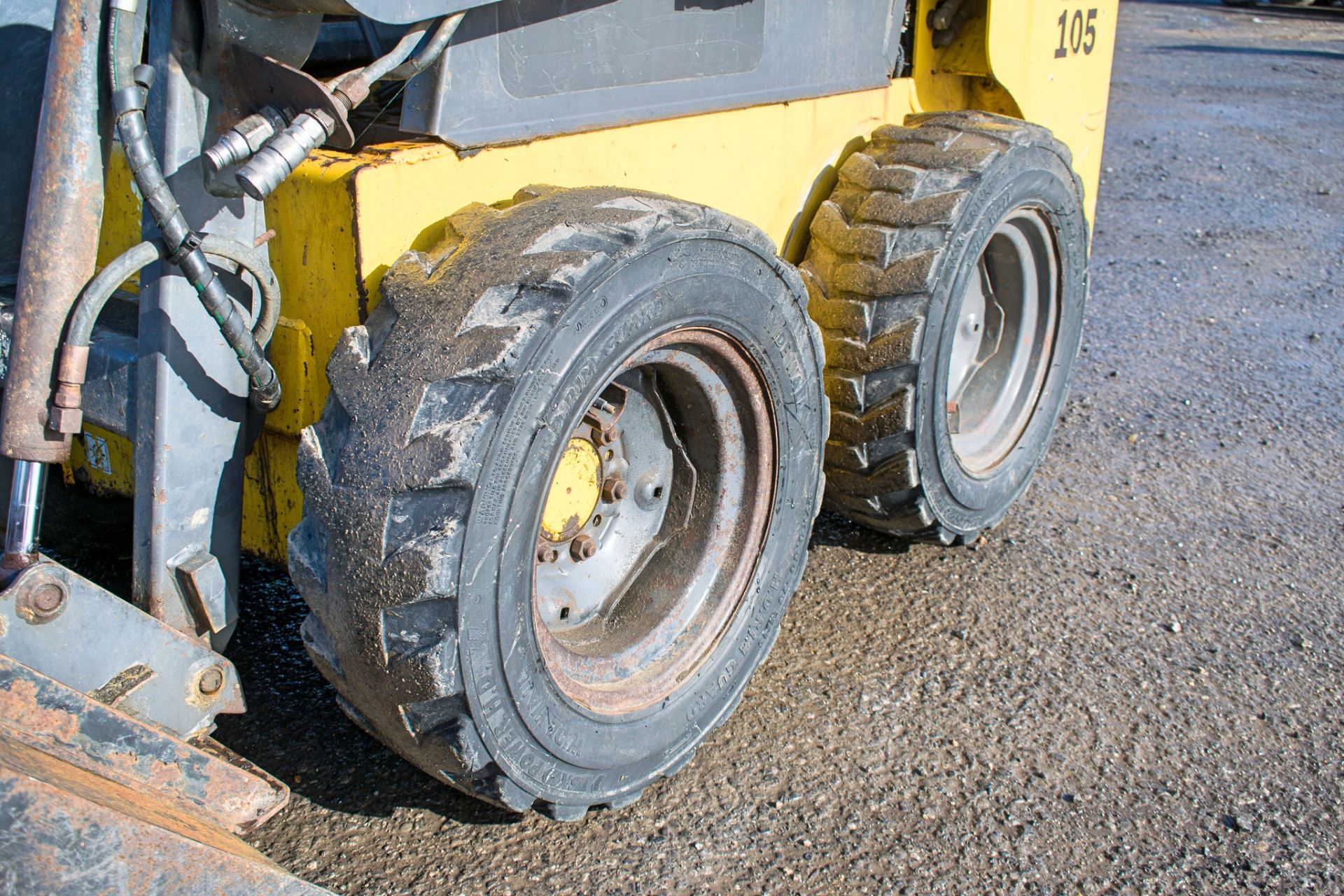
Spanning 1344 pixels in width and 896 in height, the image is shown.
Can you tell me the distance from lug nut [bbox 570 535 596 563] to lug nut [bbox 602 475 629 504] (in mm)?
92

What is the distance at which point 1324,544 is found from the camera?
142 inches

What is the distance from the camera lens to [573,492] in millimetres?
2348

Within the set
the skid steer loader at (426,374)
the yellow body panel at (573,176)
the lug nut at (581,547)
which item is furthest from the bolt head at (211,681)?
the lug nut at (581,547)

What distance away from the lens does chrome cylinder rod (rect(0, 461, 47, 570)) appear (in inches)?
70.2

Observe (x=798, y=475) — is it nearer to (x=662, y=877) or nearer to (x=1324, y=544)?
(x=662, y=877)

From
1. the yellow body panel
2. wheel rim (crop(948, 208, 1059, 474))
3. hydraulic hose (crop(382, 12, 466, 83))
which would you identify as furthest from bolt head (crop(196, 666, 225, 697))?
wheel rim (crop(948, 208, 1059, 474))

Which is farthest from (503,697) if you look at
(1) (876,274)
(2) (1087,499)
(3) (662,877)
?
(2) (1087,499)

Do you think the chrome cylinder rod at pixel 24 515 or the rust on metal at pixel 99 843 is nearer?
the rust on metal at pixel 99 843

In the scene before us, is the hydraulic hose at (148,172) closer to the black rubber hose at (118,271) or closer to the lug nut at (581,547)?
the black rubber hose at (118,271)

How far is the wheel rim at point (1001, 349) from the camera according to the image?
3.46 metres

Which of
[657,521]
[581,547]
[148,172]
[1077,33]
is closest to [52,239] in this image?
[148,172]

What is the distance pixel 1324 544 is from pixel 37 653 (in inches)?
138

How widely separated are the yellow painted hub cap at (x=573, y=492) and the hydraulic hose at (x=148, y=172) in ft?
2.35

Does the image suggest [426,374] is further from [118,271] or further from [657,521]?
[657,521]
